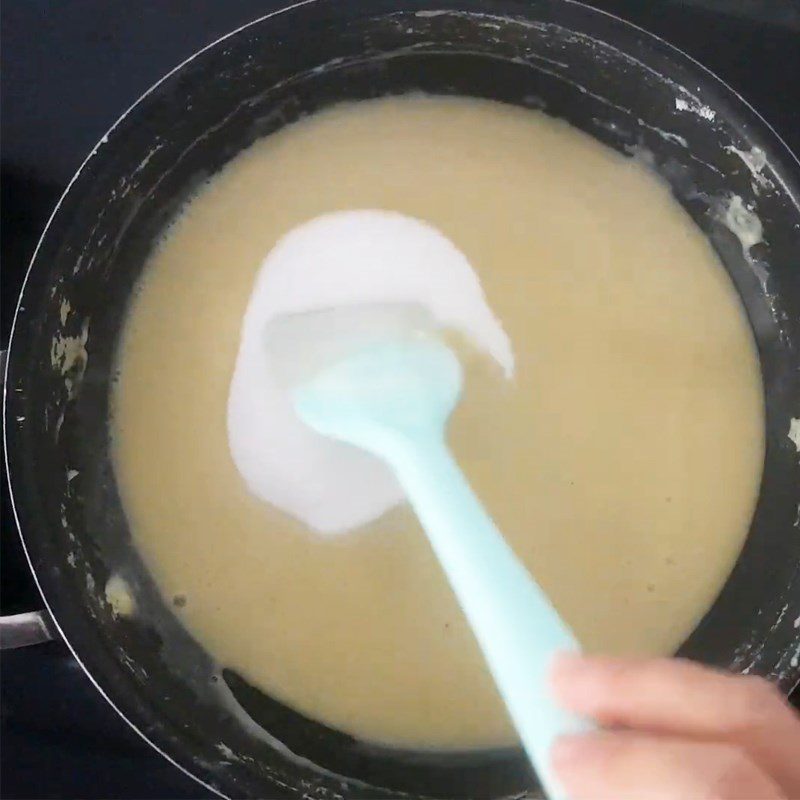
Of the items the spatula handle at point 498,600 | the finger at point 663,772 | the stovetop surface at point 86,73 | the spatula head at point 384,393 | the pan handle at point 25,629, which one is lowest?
the finger at point 663,772

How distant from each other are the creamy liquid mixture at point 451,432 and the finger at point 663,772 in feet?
1.50

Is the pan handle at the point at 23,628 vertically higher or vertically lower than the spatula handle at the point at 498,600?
higher

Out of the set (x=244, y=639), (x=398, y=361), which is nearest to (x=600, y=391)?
(x=398, y=361)

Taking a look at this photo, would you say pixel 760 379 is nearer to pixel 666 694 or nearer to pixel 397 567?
pixel 397 567

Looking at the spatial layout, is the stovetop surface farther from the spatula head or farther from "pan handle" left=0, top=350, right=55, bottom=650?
the spatula head

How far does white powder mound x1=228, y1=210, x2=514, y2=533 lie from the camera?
917mm

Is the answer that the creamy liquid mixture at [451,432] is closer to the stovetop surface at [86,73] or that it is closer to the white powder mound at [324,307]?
Result: the white powder mound at [324,307]

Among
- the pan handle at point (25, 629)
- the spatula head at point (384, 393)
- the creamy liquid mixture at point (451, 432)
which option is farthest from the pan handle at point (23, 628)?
the spatula head at point (384, 393)

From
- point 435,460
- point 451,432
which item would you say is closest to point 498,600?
point 435,460

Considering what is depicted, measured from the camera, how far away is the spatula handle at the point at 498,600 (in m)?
0.57

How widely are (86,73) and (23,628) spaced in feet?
1.64

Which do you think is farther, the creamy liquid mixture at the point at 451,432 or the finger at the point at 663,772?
the creamy liquid mixture at the point at 451,432

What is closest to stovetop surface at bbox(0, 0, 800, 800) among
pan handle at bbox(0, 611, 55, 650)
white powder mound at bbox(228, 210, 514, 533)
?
pan handle at bbox(0, 611, 55, 650)

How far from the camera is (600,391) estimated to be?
934 millimetres
